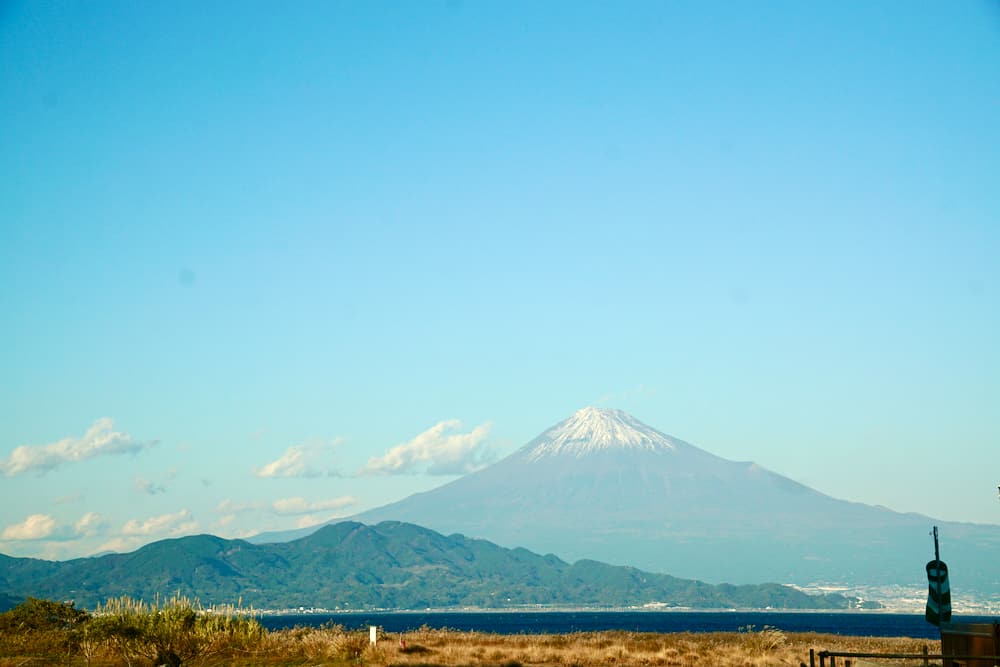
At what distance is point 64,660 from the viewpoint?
1527 inches

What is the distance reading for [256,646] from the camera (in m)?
41.4

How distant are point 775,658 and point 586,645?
8.13 m

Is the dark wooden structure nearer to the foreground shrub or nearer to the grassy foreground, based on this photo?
the grassy foreground

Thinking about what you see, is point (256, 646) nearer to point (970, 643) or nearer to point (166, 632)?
point (166, 632)

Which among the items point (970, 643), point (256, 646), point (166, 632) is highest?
point (970, 643)

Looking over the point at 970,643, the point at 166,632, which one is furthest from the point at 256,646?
the point at 970,643

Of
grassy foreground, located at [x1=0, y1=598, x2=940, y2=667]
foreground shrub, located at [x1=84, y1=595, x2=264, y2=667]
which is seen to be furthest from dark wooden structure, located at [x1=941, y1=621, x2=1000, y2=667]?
foreground shrub, located at [x1=84, y1=595, x2=264, y2=667]

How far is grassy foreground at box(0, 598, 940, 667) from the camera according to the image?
3666cm

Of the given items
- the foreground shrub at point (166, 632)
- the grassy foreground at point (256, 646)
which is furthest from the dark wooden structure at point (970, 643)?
the foreground shrub at point (166, 632)

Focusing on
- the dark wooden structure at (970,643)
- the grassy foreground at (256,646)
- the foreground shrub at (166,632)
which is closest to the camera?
the dark wooden structure at (970,643)

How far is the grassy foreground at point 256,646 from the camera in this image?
36.7m

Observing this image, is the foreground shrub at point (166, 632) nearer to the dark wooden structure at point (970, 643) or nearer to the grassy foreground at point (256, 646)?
the grassy foreground at point (256, 646)

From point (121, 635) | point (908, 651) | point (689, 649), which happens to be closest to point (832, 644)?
point (908, 651)

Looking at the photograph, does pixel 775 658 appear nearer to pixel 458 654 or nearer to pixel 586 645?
pixel 586 645
